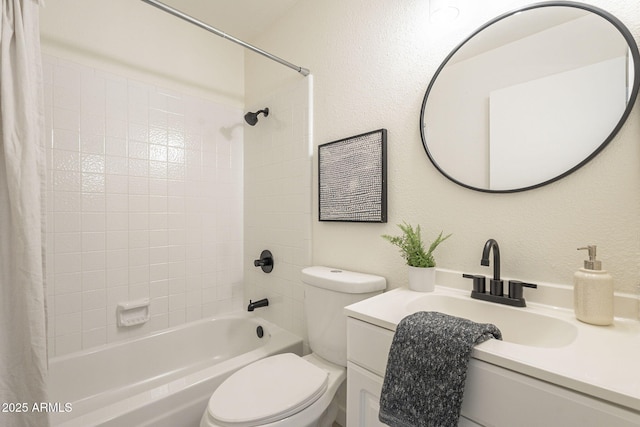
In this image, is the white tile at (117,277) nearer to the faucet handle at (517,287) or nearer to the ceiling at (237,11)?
the ceiling at (237,11)

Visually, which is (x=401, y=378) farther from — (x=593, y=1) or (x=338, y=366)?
(x=593, y=1)

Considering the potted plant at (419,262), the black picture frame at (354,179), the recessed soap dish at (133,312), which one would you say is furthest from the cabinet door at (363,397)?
the recessed soap dish at (133,312)

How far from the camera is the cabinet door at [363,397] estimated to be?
0.82 m

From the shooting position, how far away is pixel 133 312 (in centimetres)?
167

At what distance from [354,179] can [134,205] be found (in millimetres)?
1367

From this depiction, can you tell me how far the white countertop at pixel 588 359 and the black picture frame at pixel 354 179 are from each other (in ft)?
2.07

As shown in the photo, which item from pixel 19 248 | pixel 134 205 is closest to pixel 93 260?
pixel 134 205

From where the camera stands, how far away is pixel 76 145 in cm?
152

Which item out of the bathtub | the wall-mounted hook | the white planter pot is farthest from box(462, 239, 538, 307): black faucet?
the wall-mounted hook

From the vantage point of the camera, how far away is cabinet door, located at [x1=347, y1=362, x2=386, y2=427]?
32.2 inches

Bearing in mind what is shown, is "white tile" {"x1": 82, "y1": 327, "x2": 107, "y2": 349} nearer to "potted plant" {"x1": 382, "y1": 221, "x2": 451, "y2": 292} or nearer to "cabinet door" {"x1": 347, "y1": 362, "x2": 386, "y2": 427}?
"cabinet door" {"x1": 347, "y1": 362, "x2": 386, "y2": 427}

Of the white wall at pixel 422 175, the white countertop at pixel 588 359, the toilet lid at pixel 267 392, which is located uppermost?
the white wall at pixel 422 175

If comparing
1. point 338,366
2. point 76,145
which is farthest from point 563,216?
point 76,145

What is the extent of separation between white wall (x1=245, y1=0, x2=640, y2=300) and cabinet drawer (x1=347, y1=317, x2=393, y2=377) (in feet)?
1.42
